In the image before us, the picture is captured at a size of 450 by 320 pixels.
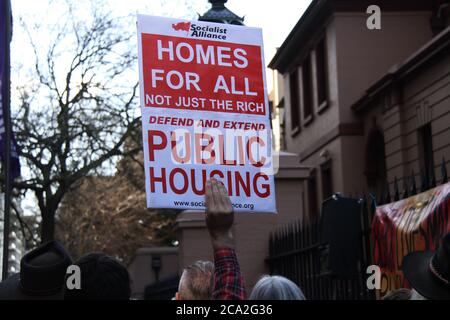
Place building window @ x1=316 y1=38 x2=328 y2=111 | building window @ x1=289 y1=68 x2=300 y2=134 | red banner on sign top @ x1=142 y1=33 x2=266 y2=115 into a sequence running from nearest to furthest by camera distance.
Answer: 1. red banner on sign top @ x1=142 y1=33 x2=266 y2=115
2. building window @ x1=316 y1=38 x2=328 y2=111
3. building window @ x1=289 y1=68 x2=300 y2=134

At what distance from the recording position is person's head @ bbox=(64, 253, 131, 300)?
9.80 ft

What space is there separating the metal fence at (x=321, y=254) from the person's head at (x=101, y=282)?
363 cm

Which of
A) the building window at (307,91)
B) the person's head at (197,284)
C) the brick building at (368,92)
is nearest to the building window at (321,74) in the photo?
the brick building at (368,92)

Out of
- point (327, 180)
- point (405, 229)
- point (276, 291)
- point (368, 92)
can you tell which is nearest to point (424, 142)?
point (368, 92)

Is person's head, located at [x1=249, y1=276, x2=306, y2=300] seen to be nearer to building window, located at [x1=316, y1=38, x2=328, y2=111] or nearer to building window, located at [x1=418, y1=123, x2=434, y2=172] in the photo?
building window, located at [x1=418, y1=123, x2=434, y2=172]

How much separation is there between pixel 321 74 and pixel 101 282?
83.3ft

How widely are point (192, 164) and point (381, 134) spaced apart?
838 inches

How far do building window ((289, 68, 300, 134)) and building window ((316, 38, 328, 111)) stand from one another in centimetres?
356

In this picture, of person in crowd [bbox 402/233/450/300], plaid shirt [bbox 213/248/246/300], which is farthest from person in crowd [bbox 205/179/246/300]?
person in crowd [bbox 402/233/450/300]

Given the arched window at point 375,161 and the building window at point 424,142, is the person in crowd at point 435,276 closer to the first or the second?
the building window at point 424,142

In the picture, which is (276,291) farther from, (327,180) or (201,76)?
(327,180)

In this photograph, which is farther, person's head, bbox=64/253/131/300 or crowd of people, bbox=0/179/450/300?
person's head, bbox=64/253/131/300

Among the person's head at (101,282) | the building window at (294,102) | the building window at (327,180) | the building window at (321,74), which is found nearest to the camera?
the person's head at (101,282)

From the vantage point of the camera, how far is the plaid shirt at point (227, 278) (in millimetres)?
2770
